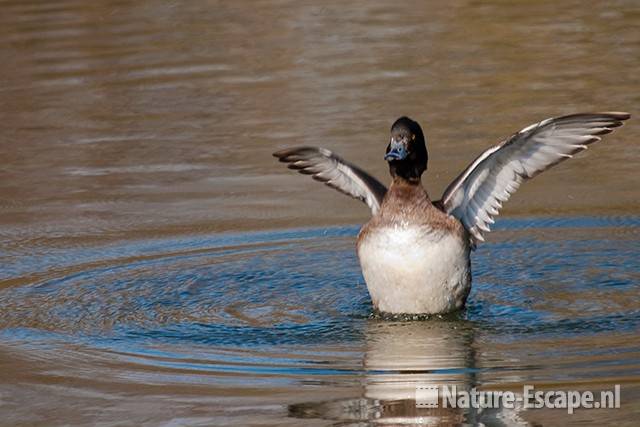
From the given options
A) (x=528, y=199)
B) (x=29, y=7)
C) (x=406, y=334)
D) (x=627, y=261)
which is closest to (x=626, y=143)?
(x=528, y=199)

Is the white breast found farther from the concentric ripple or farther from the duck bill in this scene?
the duck bill

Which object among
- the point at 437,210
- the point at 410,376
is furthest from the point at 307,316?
the point at 410,376

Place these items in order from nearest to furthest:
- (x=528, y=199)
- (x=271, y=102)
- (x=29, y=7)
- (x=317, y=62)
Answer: (x=528, y=199) → (x=271, y=102) → (x=317, y=62) → (x=29, y=7)

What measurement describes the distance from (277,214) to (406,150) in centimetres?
334

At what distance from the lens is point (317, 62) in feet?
65.9

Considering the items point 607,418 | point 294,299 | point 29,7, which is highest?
point 29,7

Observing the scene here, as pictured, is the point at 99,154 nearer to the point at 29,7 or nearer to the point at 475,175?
the point at 475,175

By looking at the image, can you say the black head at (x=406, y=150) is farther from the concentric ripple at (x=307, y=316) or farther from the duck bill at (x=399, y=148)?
the concentric ripple at (x=307, y=316)

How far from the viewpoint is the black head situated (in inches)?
400

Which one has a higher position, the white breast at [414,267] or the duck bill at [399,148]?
the duck bill at [399,148]

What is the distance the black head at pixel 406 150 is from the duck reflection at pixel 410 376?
106 centimetres

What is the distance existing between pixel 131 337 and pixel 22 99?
9.55 meters

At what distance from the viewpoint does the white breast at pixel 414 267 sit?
9961 mm

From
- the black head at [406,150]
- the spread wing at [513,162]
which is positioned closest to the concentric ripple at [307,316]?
the spread wing at [513,162]
